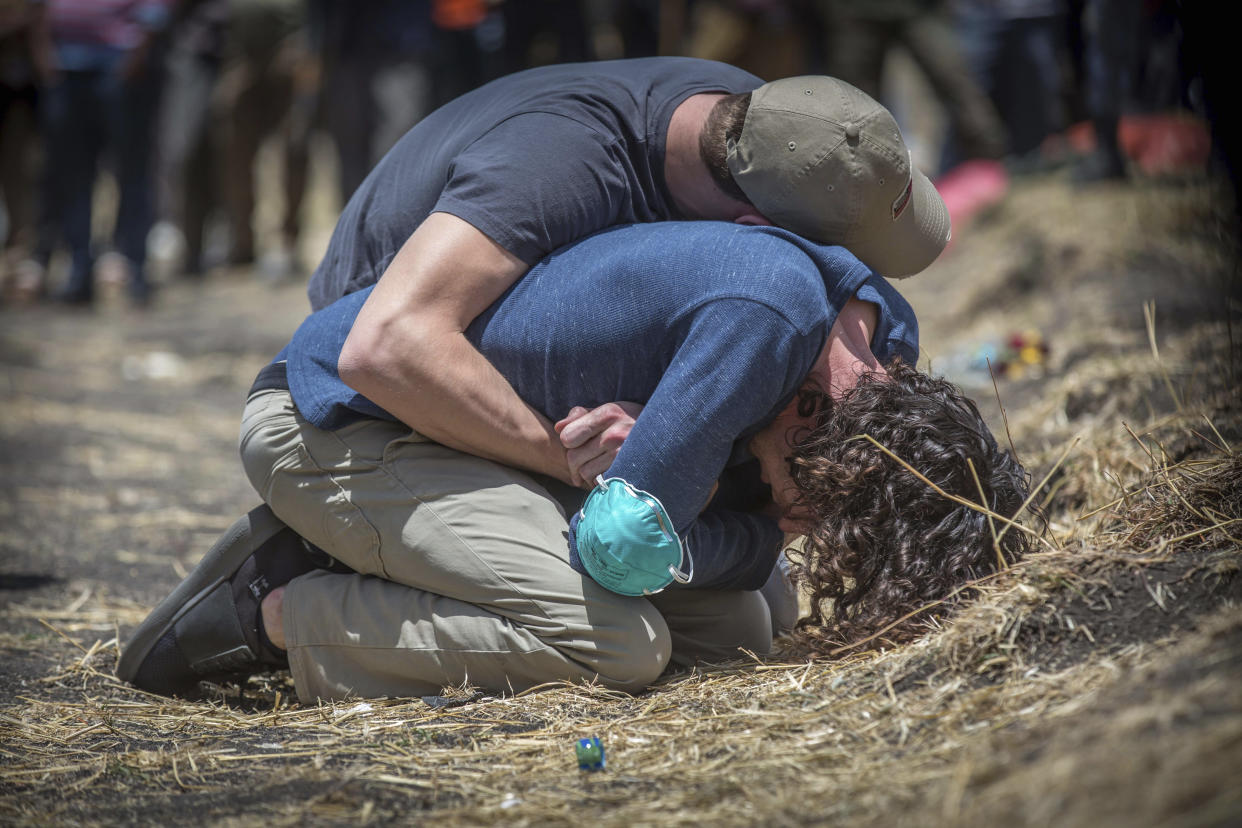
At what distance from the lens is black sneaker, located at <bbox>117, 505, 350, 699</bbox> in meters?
2.32

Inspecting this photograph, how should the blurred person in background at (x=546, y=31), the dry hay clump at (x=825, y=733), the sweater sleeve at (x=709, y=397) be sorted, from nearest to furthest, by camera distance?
1. the dry hay clump at (x=825, y=733)
2. the sweater sleeve at (x=709, y=397)
3. the blurred person in background at (x=546, y=31)

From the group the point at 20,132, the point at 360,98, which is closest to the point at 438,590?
the point at 360,98

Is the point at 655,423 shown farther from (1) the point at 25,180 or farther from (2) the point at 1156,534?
(1) the point at 25,180

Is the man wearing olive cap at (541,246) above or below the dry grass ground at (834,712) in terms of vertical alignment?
above

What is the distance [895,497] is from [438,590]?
0.86 metres

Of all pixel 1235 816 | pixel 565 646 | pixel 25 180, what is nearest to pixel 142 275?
pixel 25 180

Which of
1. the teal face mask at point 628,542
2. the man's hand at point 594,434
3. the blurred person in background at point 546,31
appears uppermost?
the blurred person in background at point 546,31

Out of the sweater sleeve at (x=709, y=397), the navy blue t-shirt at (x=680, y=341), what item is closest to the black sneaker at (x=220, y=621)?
the navy blue t-shirt at (x=680, y=341)

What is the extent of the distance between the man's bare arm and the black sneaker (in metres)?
0.46

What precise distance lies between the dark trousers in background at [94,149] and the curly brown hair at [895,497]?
6658mm

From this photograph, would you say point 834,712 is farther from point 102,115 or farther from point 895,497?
point 102,115

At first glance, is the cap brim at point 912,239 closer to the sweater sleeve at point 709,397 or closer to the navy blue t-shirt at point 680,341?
the navy blue t-shirt at point 680,341

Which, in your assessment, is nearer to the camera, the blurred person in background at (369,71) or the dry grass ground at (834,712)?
the dry grass ground at (834,712)

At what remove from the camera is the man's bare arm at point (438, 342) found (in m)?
2.05
